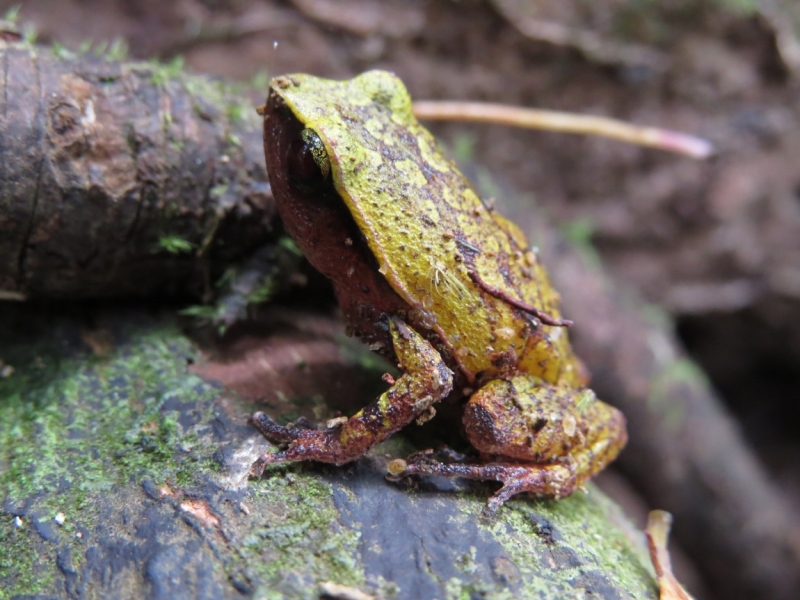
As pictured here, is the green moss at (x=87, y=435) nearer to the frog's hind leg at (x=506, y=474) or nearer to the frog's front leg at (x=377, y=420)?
the frog's front leg at (x=377, y=420)

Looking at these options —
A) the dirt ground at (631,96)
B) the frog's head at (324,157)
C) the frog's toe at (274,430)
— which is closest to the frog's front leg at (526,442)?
the frog's toe at (274,430)

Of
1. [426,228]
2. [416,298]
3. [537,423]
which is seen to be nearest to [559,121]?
[426,228]

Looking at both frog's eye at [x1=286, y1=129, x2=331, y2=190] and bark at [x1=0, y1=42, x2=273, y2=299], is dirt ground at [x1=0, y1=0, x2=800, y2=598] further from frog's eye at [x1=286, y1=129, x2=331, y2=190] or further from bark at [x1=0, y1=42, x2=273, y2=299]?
frog's eye at [x1=286, y1=129, x2=331, y2=190]

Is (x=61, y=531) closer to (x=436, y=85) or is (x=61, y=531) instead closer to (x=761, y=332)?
(x=436, y=85)

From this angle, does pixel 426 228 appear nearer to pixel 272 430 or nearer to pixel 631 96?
pixel 272 430

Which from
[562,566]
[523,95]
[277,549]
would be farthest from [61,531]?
[523,95]
